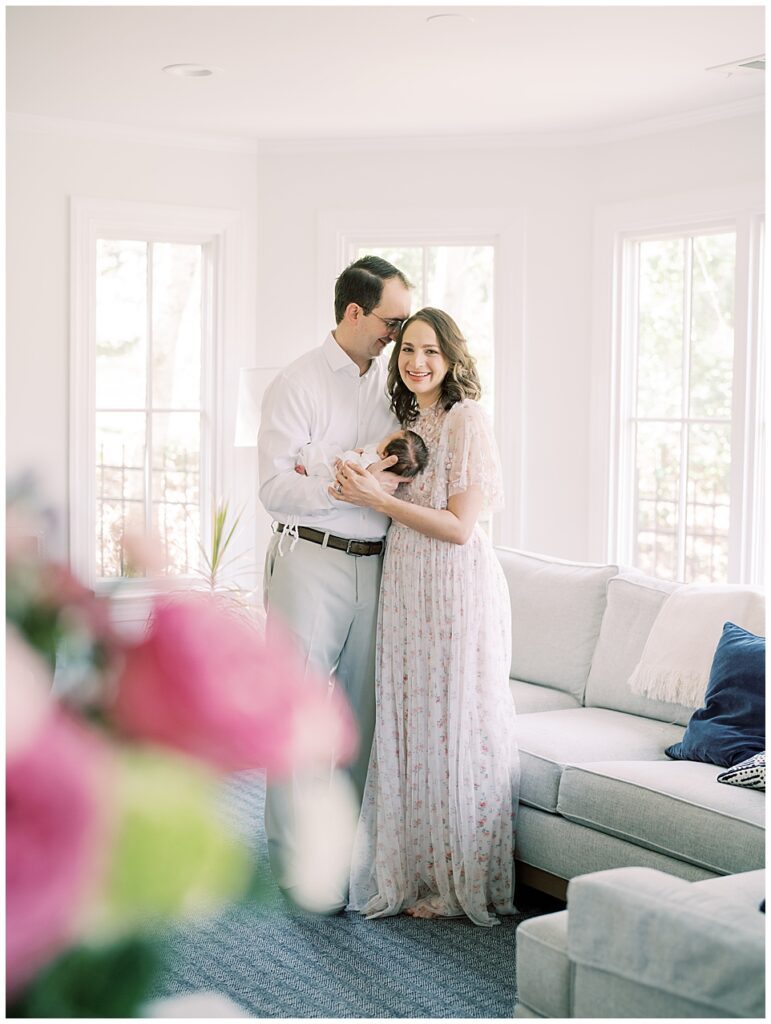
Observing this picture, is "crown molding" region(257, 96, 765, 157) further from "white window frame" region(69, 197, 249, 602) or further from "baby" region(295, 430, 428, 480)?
"baby" region(295, 430, 428, 480)

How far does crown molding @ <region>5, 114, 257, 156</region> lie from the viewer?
505 cm

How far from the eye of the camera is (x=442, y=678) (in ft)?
10.5

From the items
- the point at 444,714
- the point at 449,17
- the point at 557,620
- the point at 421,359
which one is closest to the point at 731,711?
the point at 444,714

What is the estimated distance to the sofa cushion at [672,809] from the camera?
2.75 meters

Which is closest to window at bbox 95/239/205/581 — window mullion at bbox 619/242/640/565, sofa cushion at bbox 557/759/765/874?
window mullion at bbox 619/242/640/565

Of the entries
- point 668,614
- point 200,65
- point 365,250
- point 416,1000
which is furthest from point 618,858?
point 365,250

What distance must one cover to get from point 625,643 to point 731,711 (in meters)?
0.67

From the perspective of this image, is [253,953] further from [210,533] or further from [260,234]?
[260,234]

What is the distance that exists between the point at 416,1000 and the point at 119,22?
3082mm

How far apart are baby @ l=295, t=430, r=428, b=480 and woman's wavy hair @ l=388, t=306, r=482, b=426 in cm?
13

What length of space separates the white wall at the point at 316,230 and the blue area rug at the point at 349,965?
269cm

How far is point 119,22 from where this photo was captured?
375cm

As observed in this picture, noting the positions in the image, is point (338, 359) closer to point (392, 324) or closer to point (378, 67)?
point (392, 324)

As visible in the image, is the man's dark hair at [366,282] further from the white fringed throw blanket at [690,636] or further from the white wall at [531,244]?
the white wall at [531,244]
